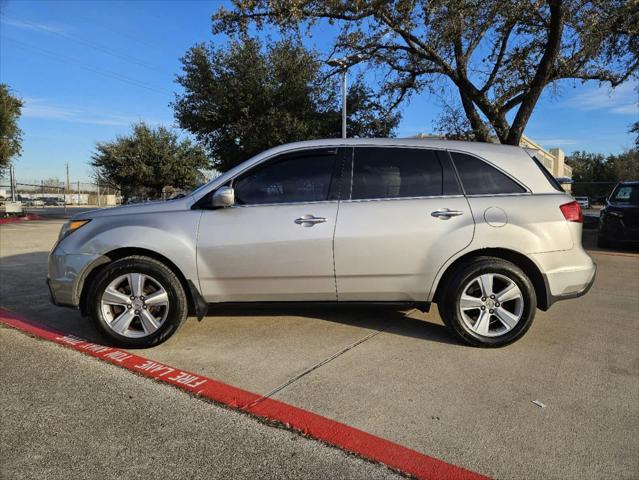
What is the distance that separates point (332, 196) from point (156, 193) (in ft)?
81.4

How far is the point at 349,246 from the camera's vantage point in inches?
158

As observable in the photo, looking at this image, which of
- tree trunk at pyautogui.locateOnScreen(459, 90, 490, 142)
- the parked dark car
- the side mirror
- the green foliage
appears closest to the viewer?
the side mirror

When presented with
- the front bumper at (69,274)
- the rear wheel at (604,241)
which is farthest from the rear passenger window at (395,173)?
the rear wheel at (604,241)

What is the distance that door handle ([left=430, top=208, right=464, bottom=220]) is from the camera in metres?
4.04

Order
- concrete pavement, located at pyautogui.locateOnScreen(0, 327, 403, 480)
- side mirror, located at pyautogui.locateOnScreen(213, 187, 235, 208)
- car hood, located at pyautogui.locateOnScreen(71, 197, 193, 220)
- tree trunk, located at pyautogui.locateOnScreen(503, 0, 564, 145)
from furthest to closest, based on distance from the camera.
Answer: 1. tree trunk, located at pyautogui.locateOnScreen(503, 0, 564, 145)
2. car hood, located at pyautogui.locateOnScreen(71, 197, 193, 220)
3. side mirror, located at pyautogui.locateOnScreen(213, 187, 235, 208)
4. concrete pavement, located at pyautogui.locateOnScreen(0, 327, 403, 480)

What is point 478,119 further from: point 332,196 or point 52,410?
point 52,410

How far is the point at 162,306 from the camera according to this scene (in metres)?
4.13

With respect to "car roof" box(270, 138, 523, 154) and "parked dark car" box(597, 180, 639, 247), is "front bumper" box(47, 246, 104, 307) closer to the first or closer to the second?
"car roof" box(270, 138, 523, 154)

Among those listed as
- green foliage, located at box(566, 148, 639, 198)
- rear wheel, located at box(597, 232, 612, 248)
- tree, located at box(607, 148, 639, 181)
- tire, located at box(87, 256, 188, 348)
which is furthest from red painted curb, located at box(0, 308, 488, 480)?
tree, located at box(607, 148, 639, 181)

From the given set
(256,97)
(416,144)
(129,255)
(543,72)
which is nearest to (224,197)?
(129,255)

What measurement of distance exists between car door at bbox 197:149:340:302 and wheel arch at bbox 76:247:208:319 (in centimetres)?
10

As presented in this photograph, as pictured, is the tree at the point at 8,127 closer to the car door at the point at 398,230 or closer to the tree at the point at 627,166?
the car door at the point at 398,230

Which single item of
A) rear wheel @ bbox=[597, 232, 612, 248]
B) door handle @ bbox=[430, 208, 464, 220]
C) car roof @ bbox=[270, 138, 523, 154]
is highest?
car roof @ bbox=[270, 138, 523, 154]

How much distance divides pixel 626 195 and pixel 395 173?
29.8 ft
